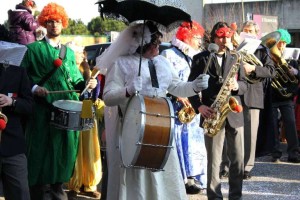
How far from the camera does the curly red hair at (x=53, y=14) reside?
6383 mm

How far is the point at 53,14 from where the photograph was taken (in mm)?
6371

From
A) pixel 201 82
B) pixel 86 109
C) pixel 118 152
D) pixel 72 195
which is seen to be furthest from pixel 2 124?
pixel 72 195

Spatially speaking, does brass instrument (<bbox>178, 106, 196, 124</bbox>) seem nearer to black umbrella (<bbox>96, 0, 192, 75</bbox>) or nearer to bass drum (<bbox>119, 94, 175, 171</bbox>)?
black umbrella (<bbox>96, 0, 192, 75</bbox>)

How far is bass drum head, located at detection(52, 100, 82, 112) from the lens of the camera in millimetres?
6141

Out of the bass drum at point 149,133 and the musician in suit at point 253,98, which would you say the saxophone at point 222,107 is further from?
the bass drum at point 149,133

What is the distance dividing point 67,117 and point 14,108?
3.52 feet

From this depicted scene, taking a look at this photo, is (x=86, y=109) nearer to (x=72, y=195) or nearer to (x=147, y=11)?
(x=147, y=11)

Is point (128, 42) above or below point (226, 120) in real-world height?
above

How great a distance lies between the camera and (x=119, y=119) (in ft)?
17.6

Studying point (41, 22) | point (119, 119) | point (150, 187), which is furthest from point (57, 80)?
point (150, 187)

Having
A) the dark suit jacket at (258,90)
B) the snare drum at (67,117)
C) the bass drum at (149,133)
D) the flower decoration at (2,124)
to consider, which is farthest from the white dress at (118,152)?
the dark suit jacket at (258,90)

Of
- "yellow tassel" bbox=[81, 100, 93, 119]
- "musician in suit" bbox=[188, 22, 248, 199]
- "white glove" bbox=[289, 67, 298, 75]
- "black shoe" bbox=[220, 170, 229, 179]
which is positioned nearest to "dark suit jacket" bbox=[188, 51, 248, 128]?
"musician in suit" bbox=[188, 22, 248, 199]

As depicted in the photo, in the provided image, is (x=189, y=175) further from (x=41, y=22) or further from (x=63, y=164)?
(x=41, y=22)

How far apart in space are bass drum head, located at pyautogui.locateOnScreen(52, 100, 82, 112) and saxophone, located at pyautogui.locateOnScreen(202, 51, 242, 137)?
53.8 inches
